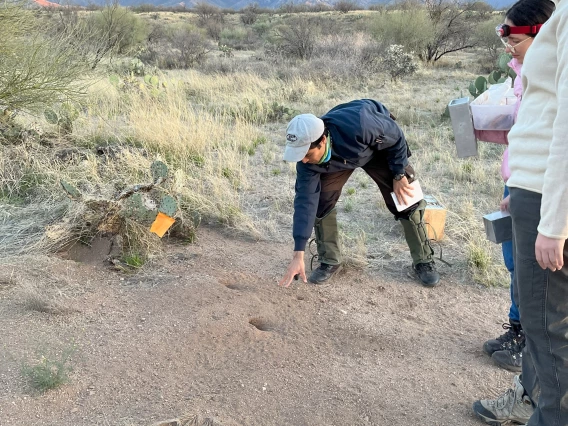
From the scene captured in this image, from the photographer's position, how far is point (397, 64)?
43.4 ft

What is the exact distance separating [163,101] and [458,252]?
580 centimetres

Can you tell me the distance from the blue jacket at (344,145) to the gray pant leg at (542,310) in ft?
5.25

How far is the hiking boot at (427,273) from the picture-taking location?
4.09 metres

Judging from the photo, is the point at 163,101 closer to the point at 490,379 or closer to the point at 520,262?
the point at 490,379

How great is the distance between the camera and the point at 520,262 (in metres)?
1.91

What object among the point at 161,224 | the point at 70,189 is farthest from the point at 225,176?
the point at 70,189

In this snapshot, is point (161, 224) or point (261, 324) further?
point (161, 224)

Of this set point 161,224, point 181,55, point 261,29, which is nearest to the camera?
point 161,224

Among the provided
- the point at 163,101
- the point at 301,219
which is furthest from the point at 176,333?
the point at 163,101

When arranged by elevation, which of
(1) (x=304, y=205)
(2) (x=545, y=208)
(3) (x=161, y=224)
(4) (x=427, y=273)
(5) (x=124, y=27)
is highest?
(2) (x=545, y=208)

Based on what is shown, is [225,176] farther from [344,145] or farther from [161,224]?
[344,145]

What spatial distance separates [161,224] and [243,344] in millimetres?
1564

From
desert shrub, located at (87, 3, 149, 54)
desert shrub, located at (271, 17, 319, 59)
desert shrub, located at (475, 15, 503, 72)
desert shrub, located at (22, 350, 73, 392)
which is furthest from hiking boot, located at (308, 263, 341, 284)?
desert shrub, located at (87, 3, 149, 54)

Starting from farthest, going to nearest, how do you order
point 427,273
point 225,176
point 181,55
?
point 181,55 → point 225,176 → point 427,273
